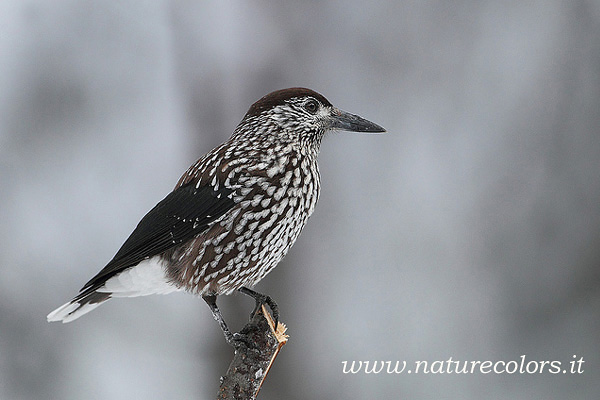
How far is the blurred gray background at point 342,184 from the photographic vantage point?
16.9ft

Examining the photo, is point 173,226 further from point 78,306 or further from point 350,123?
point 350,123

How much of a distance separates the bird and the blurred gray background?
194 centimetres

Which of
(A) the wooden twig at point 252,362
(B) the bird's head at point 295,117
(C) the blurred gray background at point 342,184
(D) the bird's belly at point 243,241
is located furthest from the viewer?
(C) the blurred gray background at point 342,184

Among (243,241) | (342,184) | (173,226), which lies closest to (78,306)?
(173,226)

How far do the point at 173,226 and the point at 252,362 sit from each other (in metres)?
0.67

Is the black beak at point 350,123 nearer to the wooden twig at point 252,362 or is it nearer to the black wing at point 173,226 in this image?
the black wing at point 173,226

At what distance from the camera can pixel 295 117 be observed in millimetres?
3041

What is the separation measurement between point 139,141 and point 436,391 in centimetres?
308

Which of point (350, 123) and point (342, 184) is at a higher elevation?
point (350, 123)

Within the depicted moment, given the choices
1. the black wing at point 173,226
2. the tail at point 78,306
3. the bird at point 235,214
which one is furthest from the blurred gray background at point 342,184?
the black wing at point 173,226

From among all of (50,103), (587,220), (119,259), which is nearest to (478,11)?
(587,220)

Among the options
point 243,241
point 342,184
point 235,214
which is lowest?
point 342,184

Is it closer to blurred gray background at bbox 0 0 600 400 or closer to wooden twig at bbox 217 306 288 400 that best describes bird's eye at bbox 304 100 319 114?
wooden twig at bbox 217 306 288 400

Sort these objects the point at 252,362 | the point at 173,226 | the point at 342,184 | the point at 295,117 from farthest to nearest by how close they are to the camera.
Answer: the point at 342,184 → the point at 295,117 → the point at 173,226 → the point at 252,362
